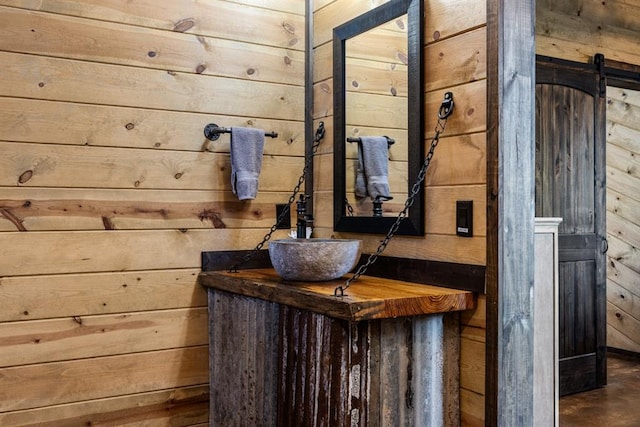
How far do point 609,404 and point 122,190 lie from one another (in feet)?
9.76

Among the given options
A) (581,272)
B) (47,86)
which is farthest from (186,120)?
(581,272)

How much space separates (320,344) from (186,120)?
1.09 m

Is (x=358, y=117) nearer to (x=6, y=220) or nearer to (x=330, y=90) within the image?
(x=330, y=90)

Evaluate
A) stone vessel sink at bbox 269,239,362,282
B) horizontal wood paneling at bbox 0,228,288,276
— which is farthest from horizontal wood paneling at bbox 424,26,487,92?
horizontal wood paneling at bbox 0,228,288,276

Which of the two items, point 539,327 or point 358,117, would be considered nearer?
point 539,327

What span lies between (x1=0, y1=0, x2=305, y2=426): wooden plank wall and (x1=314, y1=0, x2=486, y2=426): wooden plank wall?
0.79 metres

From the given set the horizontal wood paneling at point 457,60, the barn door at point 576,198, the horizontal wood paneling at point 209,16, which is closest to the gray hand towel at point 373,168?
the horizontal wood paneling at point 457,60

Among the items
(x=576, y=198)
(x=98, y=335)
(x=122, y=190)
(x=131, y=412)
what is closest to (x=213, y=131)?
(x=122, y=190)

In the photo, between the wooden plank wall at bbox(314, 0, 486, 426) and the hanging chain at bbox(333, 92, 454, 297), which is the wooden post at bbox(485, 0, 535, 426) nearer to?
the wooden plank wall at bbox(314, 0, 486, 426)

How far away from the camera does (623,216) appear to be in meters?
4.73

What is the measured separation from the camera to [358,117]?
2.46 m

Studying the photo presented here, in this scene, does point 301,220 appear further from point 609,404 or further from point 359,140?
point 609,404

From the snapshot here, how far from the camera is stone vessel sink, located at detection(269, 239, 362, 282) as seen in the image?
2.04m

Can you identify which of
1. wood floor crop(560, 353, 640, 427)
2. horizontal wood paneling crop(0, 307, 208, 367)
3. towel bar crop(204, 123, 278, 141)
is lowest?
wood floor crop(560, 353, 640, 427)
